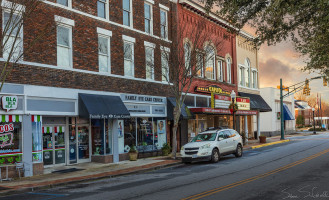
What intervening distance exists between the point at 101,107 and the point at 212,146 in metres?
6.14

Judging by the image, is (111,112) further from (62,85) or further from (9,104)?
(9,104)

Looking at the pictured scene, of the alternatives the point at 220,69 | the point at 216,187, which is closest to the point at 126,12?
the point at 220,69

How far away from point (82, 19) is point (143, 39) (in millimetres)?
5187

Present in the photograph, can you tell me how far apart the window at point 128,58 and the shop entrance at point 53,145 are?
5.81m

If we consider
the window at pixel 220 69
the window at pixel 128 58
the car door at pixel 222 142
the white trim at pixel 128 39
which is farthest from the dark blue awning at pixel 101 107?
the window at pixel 220 69

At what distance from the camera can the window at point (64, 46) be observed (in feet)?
56.8

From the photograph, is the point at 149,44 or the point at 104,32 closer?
the point at 104,32

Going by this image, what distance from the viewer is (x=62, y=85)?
1706 cm

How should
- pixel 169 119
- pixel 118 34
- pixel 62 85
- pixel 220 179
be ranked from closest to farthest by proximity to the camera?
pixel 220 179 < pixel 62 85 < pixel 118 34 < pixel 169 119

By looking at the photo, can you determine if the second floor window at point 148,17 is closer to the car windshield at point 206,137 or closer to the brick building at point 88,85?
the brick building at point 88,85

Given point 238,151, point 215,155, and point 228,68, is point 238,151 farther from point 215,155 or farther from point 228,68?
point 228,68

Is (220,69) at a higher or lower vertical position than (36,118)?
higher

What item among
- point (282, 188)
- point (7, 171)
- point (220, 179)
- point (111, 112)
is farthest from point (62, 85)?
point (282, 188)

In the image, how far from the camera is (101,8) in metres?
20.0
